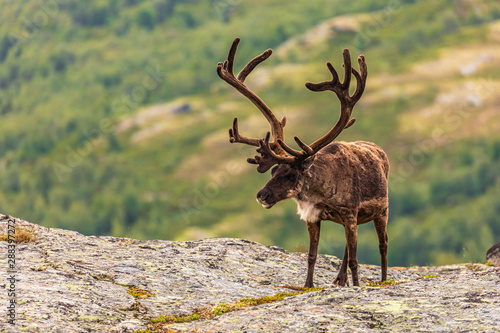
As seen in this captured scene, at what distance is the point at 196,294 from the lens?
12.7 m

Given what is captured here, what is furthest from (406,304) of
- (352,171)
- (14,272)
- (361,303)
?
(14,272)

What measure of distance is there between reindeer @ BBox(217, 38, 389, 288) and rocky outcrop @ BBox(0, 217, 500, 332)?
1634 mm

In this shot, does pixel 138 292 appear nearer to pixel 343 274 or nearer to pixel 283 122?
pixel 343 274

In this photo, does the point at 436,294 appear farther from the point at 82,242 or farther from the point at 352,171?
the point at 82,242

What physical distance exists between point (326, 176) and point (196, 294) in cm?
363

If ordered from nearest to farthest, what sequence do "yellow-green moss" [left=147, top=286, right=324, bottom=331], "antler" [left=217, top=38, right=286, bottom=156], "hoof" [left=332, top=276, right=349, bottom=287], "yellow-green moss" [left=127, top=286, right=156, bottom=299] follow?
"yellow-green moss" [left=147, top=286, right=324, bottom=331] < "yellow-green moss" [left=127, top=286, right=156, bottom=299] < "antler" [left=217, top=38, right=286, bottom=156] < "hoof" [left=332, top=276, right=349, bottom=287]

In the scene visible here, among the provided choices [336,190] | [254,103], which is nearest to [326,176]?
[336,190]

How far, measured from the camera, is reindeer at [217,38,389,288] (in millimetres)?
13734

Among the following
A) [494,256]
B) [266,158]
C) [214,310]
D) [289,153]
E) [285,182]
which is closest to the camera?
[214,310]

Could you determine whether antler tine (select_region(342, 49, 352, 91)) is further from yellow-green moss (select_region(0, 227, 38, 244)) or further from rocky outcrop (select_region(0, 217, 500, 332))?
yellow-green moss (select_region(0, 227, 38, 244))

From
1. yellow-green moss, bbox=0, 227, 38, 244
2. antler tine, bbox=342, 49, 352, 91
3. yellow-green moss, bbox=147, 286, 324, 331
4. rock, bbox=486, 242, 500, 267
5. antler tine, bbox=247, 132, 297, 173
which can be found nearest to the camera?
yellow-green moss, bbox=147, 286, 324, 331

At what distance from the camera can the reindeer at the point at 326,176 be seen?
13.7 meters

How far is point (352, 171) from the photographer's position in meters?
14.6

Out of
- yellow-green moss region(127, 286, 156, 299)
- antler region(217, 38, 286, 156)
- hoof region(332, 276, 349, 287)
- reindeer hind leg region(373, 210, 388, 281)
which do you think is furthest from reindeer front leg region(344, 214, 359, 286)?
yellow-green moss region(127, 286, 156, 299)
